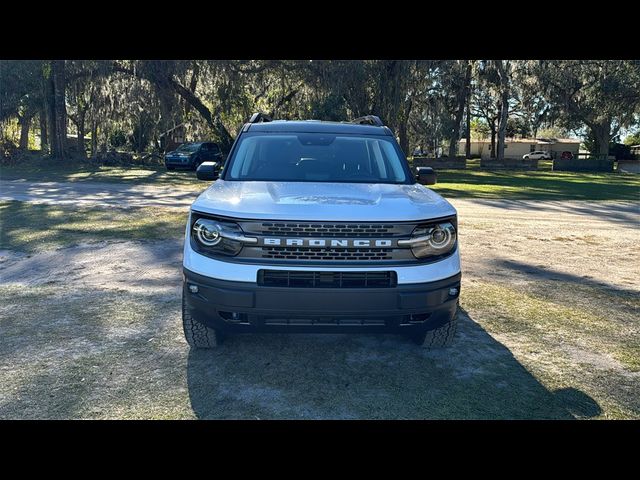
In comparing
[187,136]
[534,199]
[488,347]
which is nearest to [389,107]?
[534,199]

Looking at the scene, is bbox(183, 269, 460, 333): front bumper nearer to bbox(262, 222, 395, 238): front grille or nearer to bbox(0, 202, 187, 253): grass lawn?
bbox(262, 222, 395, 238): front grille

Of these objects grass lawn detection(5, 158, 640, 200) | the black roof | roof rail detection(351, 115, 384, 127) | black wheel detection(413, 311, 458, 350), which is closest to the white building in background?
grass lawn detection(5, 158, 640, 200)

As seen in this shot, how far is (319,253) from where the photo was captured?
337 cm

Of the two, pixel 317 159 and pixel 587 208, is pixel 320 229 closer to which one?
pixel 317 159

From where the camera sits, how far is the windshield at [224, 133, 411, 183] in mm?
4602

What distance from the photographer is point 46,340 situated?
4227 mm

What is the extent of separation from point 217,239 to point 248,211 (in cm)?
30

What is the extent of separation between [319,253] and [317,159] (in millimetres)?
1652

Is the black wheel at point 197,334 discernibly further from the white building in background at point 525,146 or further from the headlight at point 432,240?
the white building in background at point 525,146

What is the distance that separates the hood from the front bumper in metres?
0.49

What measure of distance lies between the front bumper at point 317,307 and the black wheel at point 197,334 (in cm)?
35

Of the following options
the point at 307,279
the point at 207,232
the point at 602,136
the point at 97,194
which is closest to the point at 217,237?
the point at 207,232
